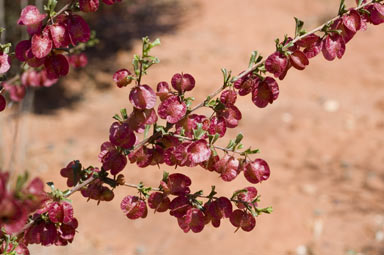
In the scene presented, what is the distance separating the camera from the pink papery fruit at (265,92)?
3.91 feet

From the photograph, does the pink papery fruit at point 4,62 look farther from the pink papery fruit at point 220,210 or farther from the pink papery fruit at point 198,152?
the pink papery fruit at point 220,210

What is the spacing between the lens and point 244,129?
5508 millimetres

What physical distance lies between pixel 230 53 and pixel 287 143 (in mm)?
2551

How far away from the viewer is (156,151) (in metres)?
1.22

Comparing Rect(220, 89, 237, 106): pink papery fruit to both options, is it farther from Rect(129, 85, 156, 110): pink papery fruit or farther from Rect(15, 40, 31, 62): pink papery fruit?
Rect(15, 40, 31, 62): pink papery fruit

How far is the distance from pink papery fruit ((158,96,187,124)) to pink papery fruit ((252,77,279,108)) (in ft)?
0.55

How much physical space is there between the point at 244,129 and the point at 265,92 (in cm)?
433

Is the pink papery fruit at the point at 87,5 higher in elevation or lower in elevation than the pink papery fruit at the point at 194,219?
higher

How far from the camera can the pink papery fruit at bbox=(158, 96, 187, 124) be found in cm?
115

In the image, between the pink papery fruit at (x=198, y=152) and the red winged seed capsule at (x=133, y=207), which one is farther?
the red winged seed capsule at (x=133, y=207)

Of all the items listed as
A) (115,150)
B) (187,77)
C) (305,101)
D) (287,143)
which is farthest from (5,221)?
A: (305,101)

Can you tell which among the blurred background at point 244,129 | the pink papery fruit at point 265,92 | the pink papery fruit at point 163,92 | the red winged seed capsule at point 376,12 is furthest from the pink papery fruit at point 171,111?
the blurred background at point 244,129

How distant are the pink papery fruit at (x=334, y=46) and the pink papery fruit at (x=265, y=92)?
14cm

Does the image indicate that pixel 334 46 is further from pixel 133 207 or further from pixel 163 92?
pixel 133 207
